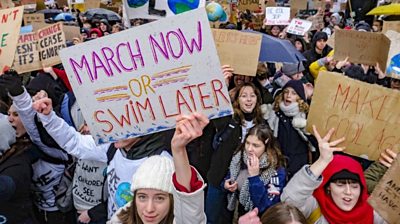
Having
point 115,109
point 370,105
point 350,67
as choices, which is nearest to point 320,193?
point 370,105

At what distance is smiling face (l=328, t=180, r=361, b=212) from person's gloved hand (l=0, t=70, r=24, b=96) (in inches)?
74.2

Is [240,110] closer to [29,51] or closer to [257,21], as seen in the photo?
[29,51]

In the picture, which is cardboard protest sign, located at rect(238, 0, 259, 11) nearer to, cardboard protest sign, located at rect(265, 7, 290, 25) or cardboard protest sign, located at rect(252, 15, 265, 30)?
cardboard protest sign, located at rect(265, 7, 290, 25)

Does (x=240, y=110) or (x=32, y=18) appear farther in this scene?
(x=32, y=18)

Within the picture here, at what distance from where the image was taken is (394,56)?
4141 millimetres

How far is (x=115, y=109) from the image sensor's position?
2.40 meters

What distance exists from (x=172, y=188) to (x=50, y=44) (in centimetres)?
303

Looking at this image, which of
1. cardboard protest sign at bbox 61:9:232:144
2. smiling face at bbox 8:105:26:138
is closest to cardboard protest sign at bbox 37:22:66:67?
smiling face at bbox 8:105:26:138

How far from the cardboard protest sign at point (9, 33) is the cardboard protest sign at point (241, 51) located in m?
1.93

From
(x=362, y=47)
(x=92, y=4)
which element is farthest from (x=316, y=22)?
(x=362, y=47)

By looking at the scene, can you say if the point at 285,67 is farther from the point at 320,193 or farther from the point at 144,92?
the point at 144,92

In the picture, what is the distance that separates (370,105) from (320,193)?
514 millimetres

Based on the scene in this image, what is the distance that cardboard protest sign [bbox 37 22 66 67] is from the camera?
475cm

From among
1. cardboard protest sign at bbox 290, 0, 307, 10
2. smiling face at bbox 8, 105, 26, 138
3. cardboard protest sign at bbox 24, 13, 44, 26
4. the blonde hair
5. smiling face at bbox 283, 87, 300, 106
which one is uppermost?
smiling face at bbox 8, 105, 26, 138
